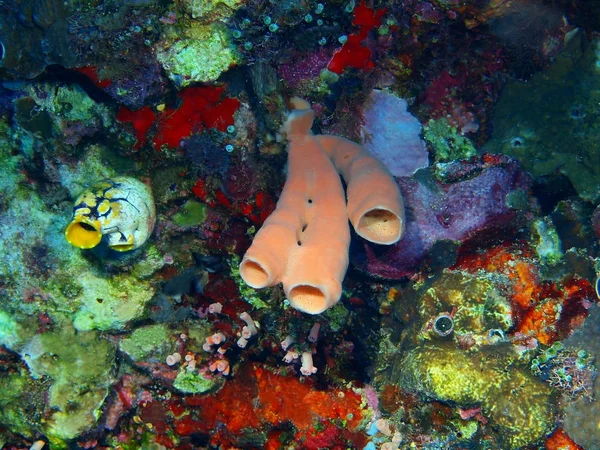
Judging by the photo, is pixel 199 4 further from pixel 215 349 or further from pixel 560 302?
pixel 560 302

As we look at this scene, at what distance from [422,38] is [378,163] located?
161 centimetres

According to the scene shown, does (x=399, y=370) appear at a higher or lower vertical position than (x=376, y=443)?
higher

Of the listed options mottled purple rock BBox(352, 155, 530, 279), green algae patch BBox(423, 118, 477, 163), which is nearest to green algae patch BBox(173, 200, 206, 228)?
mottled purple rock BBox(352, 155, 530, 279)

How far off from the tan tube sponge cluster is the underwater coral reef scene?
0.09ft

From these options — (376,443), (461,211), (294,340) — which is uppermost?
(461,211)

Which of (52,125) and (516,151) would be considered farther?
(516,151)

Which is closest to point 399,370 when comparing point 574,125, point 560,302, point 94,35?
point 560,302

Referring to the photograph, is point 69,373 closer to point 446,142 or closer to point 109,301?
point 109,301

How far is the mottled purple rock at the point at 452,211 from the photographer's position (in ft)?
13.1

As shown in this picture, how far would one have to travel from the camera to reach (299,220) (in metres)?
3.39

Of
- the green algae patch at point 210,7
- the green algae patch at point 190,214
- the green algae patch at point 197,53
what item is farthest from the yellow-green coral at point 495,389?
the green algae patch at point 210,7

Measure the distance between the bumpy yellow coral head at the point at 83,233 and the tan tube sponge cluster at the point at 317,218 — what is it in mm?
1586

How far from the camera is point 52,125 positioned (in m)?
4.19

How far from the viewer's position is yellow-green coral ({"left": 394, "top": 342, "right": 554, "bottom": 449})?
3.25 metres
